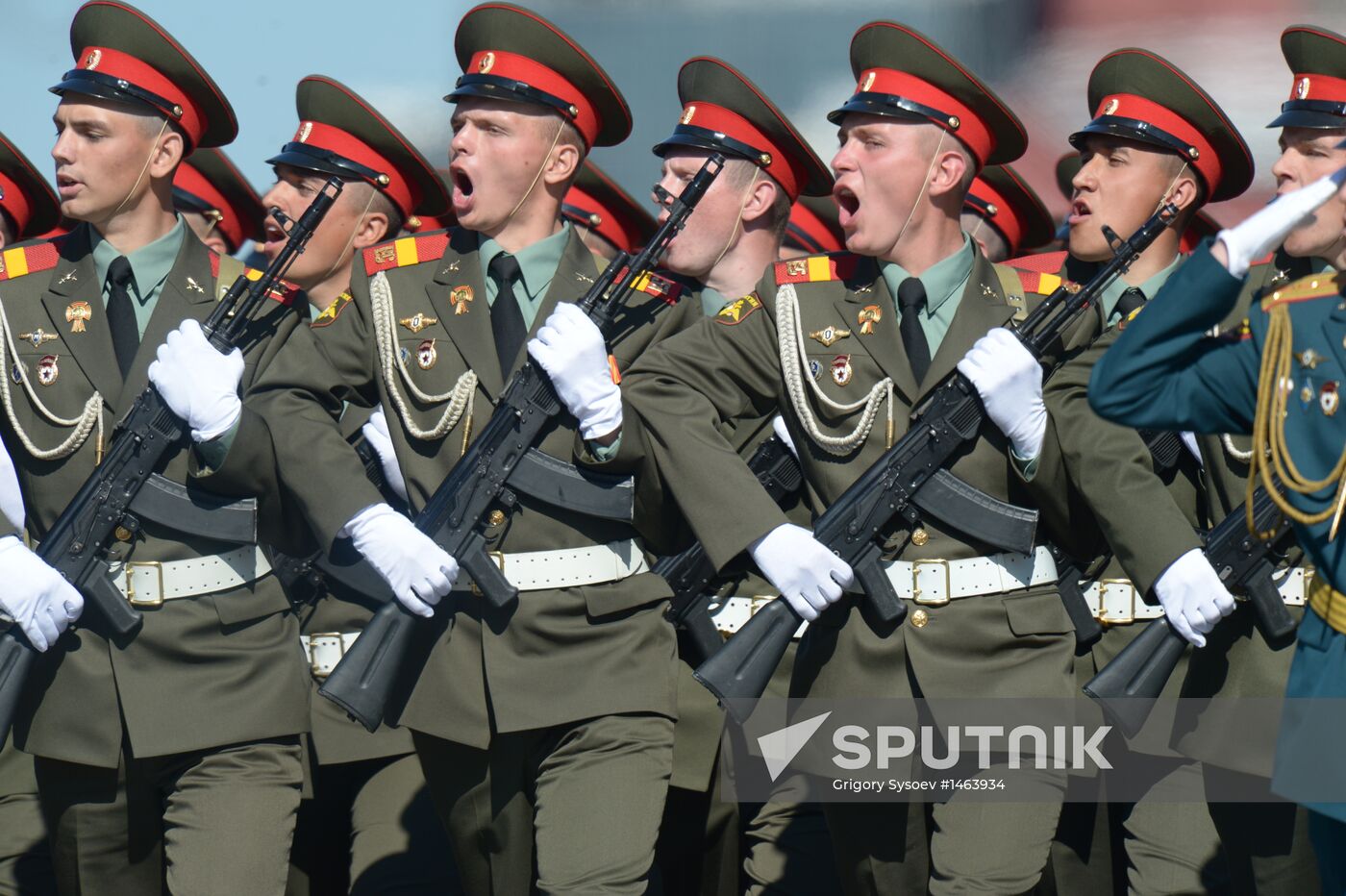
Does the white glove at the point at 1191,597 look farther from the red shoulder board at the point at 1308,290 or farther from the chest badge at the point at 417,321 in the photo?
the chest badge at the point at 417,321

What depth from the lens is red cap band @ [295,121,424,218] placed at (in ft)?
24.3

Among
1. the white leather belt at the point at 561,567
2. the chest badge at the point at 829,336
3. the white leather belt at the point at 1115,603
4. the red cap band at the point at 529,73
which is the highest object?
the red cap band at the point at 529,73

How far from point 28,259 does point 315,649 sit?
1598 millimetres

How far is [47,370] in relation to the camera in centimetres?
576

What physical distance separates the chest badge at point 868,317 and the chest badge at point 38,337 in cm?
212

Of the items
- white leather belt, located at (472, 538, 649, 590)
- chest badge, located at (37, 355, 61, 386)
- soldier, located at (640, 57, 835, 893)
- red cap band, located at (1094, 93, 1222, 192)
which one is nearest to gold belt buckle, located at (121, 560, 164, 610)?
chest badge, located at (37, 355, 61, 386)

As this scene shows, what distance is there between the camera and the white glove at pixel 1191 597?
5453 mm

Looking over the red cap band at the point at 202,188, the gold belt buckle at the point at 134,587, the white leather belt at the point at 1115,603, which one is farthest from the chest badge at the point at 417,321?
the red cap band at the point at 202,188

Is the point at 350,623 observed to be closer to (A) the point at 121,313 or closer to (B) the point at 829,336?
(A) the point at 121,313

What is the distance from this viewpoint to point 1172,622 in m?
5.46

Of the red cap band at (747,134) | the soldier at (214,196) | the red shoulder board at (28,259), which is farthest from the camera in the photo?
the soldier at (214,196)

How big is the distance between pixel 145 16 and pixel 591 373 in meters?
1.79

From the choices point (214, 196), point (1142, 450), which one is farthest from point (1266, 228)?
point (214, 196)

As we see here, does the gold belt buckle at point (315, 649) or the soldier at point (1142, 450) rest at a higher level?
the soldier at point (1142, 450)
